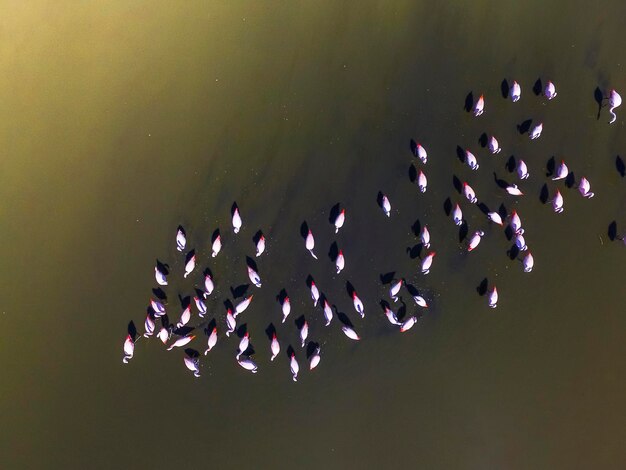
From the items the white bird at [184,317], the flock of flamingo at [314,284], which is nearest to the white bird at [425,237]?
the flock of flamingo at [314,284]

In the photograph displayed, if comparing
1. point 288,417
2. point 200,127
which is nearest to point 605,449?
point 288,417

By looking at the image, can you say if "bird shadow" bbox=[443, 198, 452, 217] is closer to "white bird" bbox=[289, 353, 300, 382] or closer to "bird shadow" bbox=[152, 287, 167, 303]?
"white bird" bbox=[289, 353, 300, 382]

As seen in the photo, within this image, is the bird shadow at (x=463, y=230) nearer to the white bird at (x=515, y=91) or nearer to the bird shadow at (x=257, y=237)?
the white bird at (x=515, y=91)

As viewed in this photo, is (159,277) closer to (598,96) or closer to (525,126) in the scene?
(525,126)

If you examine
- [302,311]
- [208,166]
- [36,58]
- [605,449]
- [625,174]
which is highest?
[36,58]

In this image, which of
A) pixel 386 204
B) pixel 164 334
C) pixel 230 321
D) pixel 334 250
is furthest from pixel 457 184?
pixel 164 334

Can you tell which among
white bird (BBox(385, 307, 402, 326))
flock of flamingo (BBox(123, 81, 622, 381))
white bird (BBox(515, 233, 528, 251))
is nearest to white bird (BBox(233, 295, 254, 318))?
flock of flamingo (BBox(123, 81, 622, 381))

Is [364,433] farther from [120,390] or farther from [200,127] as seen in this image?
[200,127]
